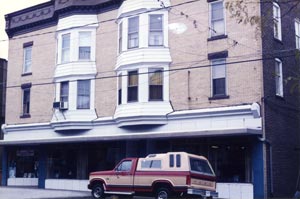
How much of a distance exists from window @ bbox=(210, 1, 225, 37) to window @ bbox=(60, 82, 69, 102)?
10035 millimetres

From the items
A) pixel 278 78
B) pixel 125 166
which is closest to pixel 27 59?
pixel 125 166

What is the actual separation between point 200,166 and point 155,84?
24.6 ft

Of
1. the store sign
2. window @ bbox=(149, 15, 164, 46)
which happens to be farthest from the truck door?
the store sign

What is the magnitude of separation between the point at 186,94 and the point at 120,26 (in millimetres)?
6092

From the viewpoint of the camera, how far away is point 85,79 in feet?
96.3

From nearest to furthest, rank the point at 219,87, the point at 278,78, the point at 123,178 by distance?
the point at 123,178, the point at 219,87, the point at 278,78

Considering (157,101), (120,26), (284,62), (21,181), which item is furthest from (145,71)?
(21,181)

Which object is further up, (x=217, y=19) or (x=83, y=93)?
(x=217, y=19)

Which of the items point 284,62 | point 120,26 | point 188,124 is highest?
point 120,26

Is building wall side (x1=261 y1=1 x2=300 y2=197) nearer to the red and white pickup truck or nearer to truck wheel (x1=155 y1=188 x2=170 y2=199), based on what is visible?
the red and white pickup truck

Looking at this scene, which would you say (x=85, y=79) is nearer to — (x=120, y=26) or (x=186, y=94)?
(x=120, y=26)

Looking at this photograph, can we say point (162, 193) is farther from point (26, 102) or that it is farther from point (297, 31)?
point (26, 102)

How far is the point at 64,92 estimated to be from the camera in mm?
30172

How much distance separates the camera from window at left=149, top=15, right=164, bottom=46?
87.1 feet
